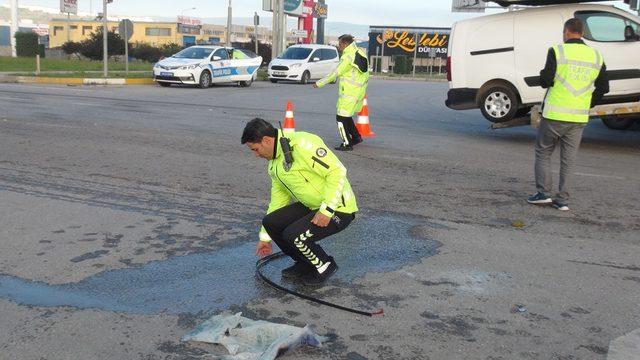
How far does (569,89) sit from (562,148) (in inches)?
23.5

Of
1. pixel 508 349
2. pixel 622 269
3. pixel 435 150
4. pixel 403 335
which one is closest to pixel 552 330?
pixel 508 349

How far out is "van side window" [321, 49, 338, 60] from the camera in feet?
101

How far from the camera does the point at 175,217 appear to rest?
20.1 ft

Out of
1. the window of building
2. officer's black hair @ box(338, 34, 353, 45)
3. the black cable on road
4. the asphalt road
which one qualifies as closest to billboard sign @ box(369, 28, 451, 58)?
the window of building

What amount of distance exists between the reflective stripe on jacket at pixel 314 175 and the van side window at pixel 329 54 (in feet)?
87.4

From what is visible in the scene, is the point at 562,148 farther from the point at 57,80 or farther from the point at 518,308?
the point at 57,80

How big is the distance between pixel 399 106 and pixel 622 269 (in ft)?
47.0

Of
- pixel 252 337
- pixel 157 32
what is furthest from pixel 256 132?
pixel 157 32

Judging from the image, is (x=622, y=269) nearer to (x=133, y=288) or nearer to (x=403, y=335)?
(x=403, y=335)

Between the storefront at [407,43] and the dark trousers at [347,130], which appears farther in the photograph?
the storefront at [407,43]

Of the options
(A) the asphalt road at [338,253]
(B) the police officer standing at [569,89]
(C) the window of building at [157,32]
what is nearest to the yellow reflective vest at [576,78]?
(B) the police officer standing at [569,89]

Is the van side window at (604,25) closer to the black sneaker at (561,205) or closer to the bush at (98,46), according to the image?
the black sneaker at (561,205)

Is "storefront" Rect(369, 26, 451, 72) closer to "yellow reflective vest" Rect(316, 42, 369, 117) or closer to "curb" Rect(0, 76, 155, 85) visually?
"curb" Rect(0, 76, 155, 85)

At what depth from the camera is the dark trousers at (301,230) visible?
4.46m
